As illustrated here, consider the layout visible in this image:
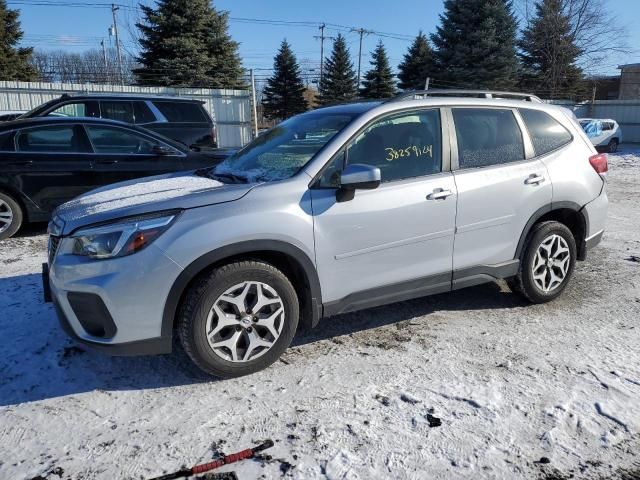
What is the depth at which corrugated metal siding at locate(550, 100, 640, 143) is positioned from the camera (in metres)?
28.7

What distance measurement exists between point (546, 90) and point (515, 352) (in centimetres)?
3983

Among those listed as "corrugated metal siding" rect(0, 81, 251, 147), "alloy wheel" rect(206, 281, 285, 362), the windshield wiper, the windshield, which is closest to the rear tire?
the windshield wiper

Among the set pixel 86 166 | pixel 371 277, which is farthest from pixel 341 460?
pixel 86 166

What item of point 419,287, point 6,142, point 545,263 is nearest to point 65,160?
point 6,142

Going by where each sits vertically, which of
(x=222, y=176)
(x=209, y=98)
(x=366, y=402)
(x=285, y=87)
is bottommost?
(x=366, y=402)

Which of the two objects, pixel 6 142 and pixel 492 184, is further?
pixel 6 142

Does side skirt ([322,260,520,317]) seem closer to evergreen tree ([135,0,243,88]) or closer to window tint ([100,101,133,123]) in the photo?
window tint ([100,101,133,123])

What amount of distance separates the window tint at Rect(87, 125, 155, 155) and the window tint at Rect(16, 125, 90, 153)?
0.46ft

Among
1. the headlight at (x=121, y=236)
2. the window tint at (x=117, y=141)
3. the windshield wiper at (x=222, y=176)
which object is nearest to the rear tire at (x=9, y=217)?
the window tint at (x=117, y=141)

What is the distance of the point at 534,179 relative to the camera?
407 centimetres

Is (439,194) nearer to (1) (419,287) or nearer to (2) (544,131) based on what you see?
(1) (419,287)

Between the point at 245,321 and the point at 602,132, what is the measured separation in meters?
22.9

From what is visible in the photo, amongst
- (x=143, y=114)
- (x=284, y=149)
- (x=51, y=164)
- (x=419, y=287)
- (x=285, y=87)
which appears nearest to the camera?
(x=419, y=287)

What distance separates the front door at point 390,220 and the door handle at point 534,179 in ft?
2.49
